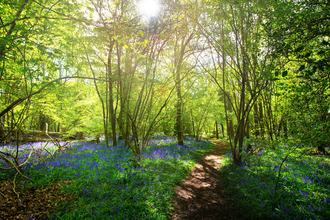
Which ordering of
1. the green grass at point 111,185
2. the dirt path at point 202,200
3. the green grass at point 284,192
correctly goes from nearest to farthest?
the green grass at point 284,192
the green grass at point 111,185
the dirt path at point 202,200

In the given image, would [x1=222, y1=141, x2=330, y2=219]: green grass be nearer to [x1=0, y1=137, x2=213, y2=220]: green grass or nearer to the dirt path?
the dirt path

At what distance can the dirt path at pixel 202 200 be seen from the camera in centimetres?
447

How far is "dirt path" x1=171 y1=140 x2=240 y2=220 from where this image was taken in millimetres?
4473

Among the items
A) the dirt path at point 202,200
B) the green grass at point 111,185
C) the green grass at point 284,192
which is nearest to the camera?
the green grass at point 284,192

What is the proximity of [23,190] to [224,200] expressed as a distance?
6.53 m

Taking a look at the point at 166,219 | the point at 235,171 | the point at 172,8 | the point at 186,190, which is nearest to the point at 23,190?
the point at 166,219

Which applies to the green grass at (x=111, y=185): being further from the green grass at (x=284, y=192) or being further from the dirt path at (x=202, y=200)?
the green grass at (x=284, y=192)

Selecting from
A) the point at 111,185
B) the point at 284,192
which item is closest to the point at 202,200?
the point at 284,192

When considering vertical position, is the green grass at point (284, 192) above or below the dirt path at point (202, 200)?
above

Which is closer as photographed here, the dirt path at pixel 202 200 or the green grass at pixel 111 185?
the green grass at pixel 111 185

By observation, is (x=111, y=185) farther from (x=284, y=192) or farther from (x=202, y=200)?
(x=284, y=192)

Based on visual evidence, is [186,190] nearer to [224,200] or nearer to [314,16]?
[224,200]

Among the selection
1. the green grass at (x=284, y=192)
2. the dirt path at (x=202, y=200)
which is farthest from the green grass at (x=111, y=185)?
the green grass at (x=284, y=192)

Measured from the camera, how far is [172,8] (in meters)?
6.97
